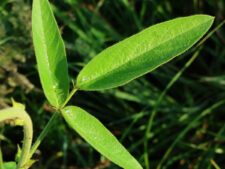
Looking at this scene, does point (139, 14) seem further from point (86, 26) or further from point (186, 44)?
point (186, 44)

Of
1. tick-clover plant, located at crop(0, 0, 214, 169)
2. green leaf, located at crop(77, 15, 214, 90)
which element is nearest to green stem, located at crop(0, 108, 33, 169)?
tick-clover plant, located at crop(0, 0, 214, 169)

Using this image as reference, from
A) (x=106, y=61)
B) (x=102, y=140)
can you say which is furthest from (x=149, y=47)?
(x=102, y=140)

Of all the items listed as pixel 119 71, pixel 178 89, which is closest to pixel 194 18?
pixel 119 71

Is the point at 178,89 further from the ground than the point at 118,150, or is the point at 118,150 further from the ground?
the point at 118,150

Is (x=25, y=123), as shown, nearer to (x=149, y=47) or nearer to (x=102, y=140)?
(x=102, y=140)

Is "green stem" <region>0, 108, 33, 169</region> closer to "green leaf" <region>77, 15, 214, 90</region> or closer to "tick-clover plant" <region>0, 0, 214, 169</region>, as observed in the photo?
"tick-clover plant" <region>0, 0, 214, 169</region>

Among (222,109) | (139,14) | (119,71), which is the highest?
(119,71)

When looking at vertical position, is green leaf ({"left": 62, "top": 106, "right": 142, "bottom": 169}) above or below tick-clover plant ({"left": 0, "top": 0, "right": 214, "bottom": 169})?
below
